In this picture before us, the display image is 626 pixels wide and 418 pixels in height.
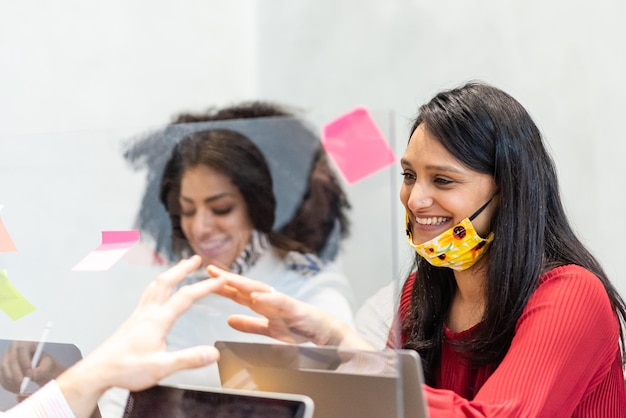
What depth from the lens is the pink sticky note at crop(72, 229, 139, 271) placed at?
94cm

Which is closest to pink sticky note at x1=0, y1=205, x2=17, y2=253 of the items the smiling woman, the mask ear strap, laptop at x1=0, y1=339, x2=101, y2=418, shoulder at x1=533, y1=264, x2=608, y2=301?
laptop at x1=0, y1=339, x2=101, y2=418

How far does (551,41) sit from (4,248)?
1698mm

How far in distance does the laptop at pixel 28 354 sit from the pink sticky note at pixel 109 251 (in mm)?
101

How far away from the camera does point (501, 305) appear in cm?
128

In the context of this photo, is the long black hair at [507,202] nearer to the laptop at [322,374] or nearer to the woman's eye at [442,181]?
the woman's eye at [442,181]

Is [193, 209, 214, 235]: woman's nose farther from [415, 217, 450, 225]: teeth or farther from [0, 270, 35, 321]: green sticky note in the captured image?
[415, 217, 450, 225]: teeth

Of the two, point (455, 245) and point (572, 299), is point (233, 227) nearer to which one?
point (455, 245)

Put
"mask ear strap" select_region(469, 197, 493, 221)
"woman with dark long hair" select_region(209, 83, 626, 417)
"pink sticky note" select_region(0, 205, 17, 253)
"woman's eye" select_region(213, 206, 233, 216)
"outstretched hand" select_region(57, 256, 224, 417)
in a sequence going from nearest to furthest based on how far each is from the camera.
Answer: "outstretched hand" select_region(57, 256, 224, 417)
"woman's eye" select_region(213, 206, 233, 216)
"pink sticky note" select_region(0, 205, 17, 253)
"woman with dark long hair" select_region(209, 83, 626, 417)
"mask ear strap" select_region(469, 197, 493, 221)

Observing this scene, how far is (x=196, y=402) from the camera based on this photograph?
2.75 ft

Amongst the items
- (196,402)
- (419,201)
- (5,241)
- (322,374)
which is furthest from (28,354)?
A: (419,201)

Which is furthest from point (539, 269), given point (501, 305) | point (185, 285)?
point (185, 285)

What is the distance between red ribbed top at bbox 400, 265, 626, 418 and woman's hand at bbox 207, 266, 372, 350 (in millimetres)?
282

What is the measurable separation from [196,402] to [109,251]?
23 centimetres

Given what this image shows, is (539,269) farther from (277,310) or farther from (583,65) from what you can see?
(583,65)
